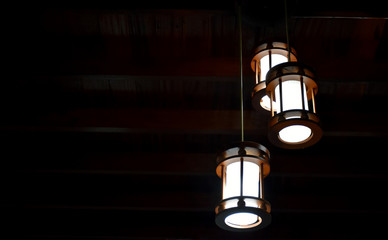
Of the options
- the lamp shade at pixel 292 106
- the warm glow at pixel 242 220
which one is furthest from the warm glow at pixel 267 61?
the warm glow at pixel 242 220

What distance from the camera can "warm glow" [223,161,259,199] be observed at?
157 cm

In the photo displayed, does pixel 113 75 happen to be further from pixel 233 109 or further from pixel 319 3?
pixel 319 3

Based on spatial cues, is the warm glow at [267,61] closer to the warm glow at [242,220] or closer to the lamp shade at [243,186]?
the lamp shade at [243,186]

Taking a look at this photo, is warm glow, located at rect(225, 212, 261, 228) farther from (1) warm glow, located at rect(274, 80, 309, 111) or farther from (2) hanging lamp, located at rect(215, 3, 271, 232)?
(1) warm glow, located at rect(274, 80, 309, 111)

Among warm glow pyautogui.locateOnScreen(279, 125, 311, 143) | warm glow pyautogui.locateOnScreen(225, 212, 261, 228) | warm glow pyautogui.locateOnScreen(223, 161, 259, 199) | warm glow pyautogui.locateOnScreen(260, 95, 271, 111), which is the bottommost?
warm glow pyautogui.locateOnScreen(225, 212, 261, 228)

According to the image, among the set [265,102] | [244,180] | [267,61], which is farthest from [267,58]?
[244,180]

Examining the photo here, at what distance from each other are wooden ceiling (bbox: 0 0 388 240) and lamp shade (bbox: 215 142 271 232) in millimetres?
872

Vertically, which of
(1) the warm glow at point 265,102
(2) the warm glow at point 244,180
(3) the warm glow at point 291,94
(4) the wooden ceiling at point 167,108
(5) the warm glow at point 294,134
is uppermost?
(4) the wooden ceiling at point 167,108

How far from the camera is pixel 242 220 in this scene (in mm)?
1693

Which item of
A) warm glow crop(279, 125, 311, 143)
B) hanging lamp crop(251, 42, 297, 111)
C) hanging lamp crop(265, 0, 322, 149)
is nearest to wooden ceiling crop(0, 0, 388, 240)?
hanging lamp crop(251, 42, 297, 111)

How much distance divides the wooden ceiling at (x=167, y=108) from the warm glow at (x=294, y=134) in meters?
0.80

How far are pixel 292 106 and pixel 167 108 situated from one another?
168 cm

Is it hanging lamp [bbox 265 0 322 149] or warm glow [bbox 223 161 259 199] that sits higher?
hanging lamp [bbox 265 0 322 149]

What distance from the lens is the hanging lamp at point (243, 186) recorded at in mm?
1516
